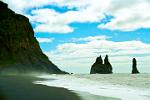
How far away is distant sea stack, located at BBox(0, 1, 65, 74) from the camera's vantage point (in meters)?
148

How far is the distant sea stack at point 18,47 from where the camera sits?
148 metres

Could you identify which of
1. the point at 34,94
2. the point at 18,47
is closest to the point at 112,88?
the point at 34,94

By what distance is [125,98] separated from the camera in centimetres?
3031

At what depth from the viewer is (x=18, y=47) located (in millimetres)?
160375

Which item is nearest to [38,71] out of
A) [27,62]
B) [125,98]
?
[27,62]

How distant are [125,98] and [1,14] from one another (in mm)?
141846

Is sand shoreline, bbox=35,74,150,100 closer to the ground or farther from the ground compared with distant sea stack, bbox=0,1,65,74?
closer to the ground

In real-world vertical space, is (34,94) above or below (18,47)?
below

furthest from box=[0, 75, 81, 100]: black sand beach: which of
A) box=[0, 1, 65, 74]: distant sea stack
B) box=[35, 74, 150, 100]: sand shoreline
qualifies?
box=[0, 1, 65, 74]: distant sea stack

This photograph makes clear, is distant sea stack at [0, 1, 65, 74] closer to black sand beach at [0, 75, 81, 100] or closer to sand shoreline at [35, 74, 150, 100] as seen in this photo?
sand shoreline at [35, 74, 150, 100]

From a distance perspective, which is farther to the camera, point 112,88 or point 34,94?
point 112,88

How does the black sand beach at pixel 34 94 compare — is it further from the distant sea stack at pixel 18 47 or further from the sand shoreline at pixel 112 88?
the distant sea stack at pixel 18 47

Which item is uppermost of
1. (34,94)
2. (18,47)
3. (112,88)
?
(18,47)

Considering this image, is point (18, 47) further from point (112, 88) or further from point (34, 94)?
point (34, 94)
